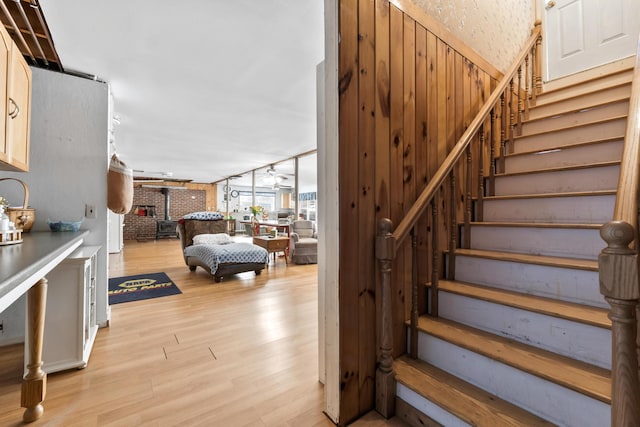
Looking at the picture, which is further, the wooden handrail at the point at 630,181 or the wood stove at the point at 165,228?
the wood stove at the point at 165,228

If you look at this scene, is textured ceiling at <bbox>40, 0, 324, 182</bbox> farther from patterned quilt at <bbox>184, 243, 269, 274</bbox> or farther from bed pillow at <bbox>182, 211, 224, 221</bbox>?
patterned quilt at <bbox>184, 243, 269, 274</bbox>

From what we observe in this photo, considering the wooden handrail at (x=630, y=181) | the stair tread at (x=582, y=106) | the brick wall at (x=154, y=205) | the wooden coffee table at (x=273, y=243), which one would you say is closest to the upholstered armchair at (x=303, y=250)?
the wooden coffee table at (x=273, y=243)

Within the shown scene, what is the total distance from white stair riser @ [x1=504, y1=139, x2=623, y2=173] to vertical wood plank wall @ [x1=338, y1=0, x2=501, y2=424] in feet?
3.04

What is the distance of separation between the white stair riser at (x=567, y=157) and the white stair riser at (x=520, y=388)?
177 centimetres

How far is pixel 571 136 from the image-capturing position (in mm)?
2281

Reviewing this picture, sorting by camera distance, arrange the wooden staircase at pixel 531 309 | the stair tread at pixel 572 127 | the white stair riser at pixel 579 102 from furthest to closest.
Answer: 1. the white stair riser at pixel 579 102
2. the stair tread at pixel 572 127
3. the wooden staircase at pixel 531 309

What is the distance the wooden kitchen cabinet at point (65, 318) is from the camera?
173cm

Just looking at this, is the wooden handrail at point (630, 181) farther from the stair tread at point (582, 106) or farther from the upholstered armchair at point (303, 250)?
the upholstered armchair at point (303, 250)

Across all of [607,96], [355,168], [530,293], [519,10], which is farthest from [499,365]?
[519,10]

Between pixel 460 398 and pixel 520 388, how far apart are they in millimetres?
253

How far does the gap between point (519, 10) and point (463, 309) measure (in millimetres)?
3545

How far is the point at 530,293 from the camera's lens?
1578 millimetres

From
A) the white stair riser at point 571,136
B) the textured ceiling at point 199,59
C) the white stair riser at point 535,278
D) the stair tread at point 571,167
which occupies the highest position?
the textured ceiling at point 199,59

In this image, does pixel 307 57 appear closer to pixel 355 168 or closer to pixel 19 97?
pixel 355 168
